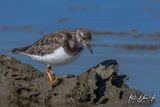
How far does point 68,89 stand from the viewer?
9.39 m

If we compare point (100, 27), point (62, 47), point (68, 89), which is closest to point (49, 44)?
point (62, 47)

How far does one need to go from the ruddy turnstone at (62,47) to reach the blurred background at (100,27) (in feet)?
2.99

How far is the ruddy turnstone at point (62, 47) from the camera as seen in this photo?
31.0 feet

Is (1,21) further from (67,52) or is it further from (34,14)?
(67,52)

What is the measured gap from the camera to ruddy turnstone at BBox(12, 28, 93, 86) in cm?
945

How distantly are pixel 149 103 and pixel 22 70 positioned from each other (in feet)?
5.79

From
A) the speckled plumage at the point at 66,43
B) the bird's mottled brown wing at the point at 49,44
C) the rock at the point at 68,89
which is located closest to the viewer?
the rock at the point at 68,89

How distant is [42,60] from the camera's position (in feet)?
32.1

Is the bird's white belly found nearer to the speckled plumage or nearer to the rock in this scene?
the speckled plumage

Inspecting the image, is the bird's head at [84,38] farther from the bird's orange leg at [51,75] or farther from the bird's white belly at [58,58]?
the bird's orange leg at [51,75]

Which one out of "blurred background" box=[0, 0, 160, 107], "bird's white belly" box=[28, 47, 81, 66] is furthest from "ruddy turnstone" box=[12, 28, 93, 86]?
"blurred background" box=[0, 0, 160, 107]

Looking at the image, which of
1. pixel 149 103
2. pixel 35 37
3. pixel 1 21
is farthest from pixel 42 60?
pixel 1 21

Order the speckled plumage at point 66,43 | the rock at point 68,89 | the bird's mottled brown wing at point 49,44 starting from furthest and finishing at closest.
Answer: the bird's mottled brown wing at point 49,44, the speckled plumage at point 66,43, the rock at point 68,89

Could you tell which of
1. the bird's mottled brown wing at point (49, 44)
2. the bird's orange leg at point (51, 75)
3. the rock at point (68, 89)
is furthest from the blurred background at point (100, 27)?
the rock at point (68, 89)
